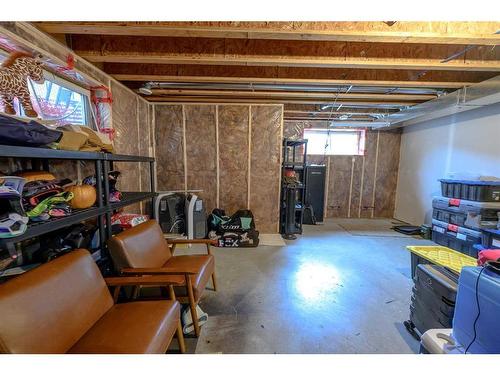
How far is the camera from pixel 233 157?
12.4ft

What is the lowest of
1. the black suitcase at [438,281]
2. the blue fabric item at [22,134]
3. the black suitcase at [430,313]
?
the black suitcase at [430,313]

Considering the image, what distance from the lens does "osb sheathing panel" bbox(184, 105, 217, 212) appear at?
12.1 ft

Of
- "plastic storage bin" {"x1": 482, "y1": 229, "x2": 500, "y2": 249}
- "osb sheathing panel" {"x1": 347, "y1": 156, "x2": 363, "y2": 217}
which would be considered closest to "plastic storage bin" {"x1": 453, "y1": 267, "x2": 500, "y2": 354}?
"plastic storage bin" {"x1": 482, "y1": 229, "x2": 500, "y2": 249}

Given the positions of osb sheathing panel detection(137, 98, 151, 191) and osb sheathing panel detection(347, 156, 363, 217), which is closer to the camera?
osb sheathing panel detection(137, 98, 151, 191)

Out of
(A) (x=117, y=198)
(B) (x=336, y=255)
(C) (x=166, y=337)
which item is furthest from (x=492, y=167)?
(A) (x=117, y=198)

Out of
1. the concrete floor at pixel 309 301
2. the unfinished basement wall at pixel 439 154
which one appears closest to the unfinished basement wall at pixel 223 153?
the concrete floor at pixel 309 301

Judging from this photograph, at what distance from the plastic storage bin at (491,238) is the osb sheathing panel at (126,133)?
15.0 feet

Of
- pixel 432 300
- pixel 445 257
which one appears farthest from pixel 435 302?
pixel 445 257

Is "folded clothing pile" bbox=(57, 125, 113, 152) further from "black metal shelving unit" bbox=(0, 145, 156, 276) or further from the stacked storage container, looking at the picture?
the stacked storage container

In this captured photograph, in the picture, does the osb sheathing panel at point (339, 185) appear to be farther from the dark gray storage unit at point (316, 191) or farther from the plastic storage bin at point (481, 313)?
the plastic storage bin at point (481, 313)

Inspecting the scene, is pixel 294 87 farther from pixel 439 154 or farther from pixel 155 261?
pixel 439 154

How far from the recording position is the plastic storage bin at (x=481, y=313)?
2.92ft

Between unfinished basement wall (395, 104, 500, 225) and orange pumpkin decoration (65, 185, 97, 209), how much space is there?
16.1 feet
